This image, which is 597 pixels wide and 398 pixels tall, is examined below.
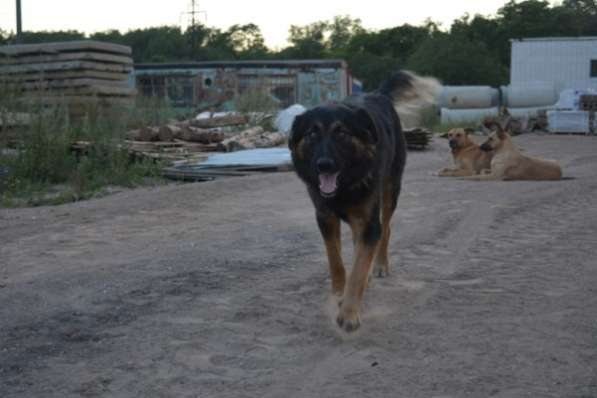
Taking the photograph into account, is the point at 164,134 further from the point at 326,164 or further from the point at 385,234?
the point at 326,164

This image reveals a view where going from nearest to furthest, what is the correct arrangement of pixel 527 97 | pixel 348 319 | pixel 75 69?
1. pixel 348 319
2. pixel 75 69
3. pixel 527 97

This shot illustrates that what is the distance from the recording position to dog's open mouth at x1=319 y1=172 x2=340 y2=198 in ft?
15.8

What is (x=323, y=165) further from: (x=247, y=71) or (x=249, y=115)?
(x=247, y=71)

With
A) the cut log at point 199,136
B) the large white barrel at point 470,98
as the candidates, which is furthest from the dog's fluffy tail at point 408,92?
the large white barrel at point 470,98

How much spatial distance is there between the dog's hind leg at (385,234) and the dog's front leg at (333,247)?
0.86m

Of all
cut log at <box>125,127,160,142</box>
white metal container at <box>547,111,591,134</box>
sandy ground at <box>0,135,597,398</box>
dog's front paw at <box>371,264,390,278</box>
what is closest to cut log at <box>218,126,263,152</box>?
Answer: cut log at <box>125,127,160,142</box>

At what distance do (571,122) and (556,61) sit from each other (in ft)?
46.8

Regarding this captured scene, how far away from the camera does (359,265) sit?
486 cm

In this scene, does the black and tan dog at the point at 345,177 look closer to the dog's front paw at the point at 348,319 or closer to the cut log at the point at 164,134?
the dog's front paw at the point at 348,319

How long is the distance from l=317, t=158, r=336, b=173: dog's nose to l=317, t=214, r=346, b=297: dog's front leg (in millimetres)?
506

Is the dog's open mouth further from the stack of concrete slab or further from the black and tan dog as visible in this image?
the stack of concrete slab

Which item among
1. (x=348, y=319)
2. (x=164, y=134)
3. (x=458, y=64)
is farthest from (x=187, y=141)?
(x=458, y=64)

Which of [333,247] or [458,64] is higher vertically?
[458,64]

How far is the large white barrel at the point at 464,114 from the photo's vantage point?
1394 inches
